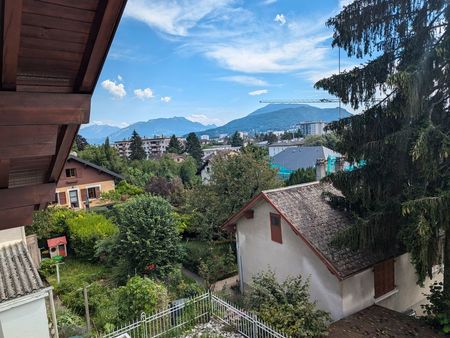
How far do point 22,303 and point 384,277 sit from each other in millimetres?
11258

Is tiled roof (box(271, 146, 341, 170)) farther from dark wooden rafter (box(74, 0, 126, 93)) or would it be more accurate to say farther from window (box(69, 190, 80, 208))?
dark wooden rafter (box(74, 0, 126, 93))

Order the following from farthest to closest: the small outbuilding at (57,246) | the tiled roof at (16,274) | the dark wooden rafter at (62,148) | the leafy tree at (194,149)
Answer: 1. the leafy tree at (194,149)
2. the small outbuilding at (57,246)
3. the tiled roof at (16,274)
4. the dark wooden rafter at (62,148)

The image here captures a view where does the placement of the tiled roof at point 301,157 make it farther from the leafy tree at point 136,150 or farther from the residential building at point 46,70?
the residential building at point 46,70

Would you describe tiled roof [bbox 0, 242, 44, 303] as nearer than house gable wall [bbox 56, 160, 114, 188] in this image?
Yes

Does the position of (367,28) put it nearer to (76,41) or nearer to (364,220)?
(364,220)

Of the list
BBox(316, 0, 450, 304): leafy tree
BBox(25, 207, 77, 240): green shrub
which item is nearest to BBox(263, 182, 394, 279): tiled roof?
BBox(316, 0, 450, 304): leafy tree

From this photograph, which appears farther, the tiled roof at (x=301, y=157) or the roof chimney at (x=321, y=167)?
the tiled roof at (x=301, y=157)

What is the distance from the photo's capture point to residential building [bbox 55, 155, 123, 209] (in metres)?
28.2

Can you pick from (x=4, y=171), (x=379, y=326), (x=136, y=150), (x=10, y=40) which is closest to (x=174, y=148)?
(x=136, y=150)

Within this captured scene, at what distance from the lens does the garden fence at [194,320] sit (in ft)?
28.0

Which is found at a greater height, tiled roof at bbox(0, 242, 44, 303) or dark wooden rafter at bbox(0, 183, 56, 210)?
dark wooden rafter at bbox(0, 183, 56, 210)

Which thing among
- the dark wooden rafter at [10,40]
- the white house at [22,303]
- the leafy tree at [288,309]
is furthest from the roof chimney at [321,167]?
the dark wooden rafter at [10,40]

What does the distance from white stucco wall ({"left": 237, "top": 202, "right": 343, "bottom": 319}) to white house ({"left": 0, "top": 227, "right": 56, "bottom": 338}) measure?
782cm

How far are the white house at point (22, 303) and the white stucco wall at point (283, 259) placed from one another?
7.82m
